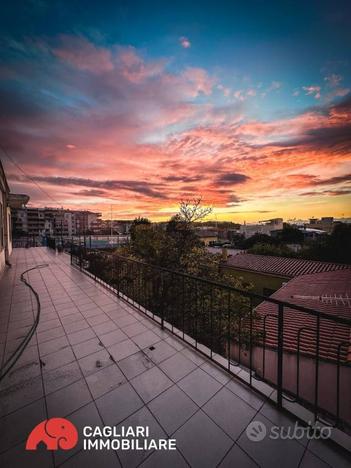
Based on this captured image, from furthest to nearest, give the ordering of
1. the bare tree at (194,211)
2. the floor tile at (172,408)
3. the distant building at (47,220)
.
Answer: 1. the distant building at (47,220)
2. the bare tree at (194,211)
3. the floor tile at (172,408)

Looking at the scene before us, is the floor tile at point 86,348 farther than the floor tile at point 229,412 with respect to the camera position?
Yes

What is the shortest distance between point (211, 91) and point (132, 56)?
2.61 meters

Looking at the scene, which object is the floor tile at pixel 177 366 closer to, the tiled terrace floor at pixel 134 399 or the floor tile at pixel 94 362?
the tiled terrace floor at pixel 134 399

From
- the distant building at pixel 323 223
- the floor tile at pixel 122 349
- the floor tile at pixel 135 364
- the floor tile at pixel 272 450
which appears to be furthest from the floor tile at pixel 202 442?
the distant building at pixel 323 223

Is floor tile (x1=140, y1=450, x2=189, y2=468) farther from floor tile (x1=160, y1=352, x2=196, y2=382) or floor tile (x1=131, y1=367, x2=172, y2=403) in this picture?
floor tile (x1=160, y1=352, x2=196, y2=382)

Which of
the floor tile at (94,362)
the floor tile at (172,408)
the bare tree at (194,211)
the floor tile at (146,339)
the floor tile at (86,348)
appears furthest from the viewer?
the bare tree at (194,211)

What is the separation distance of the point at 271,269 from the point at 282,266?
1.24 metres

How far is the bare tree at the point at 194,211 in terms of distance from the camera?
9.10 meters

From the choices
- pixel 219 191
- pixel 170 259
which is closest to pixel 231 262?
pixel 219 191

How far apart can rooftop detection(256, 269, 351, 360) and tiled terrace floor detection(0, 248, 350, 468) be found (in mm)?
2502

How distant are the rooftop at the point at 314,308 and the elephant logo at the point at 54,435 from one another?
11.9ft

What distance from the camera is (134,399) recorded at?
167cm

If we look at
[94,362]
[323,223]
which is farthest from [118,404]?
[323,223]

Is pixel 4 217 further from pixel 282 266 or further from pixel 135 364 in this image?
pixel 282 266
